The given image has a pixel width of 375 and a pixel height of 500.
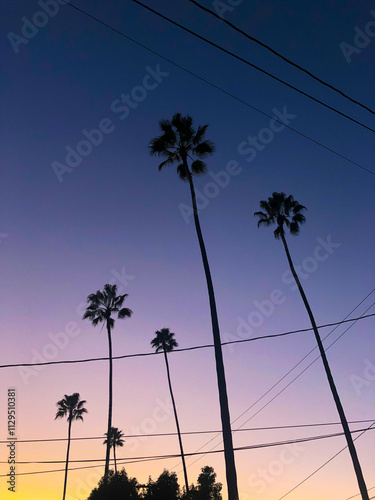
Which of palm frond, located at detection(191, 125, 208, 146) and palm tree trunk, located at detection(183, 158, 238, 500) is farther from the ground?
palm frond, located at detection(191, 125, 208, 146)

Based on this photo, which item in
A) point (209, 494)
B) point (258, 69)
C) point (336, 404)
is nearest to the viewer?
point (258, 69)

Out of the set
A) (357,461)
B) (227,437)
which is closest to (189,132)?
(227,437)

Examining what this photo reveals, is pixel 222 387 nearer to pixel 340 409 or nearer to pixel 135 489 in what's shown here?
pixel 340 409

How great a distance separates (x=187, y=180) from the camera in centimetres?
2214

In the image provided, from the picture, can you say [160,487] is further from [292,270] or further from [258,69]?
[258,69]

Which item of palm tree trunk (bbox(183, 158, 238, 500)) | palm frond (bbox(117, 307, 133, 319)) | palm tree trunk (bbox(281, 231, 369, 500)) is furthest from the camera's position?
palm frond (bbox(117, 307, 133, 319))

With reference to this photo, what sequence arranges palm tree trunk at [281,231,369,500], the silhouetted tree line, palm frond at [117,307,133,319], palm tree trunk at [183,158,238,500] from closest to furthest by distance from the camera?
palm tree trunk at [183,158,238,500] < palm tree trunk at [281,231,369,500] < the silhouetted tree line < palm frond at [117,307,133,319]

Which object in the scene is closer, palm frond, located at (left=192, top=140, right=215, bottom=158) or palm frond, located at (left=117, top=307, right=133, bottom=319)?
palm frond, located at (left=192, top=140, right=215, bottom=158)

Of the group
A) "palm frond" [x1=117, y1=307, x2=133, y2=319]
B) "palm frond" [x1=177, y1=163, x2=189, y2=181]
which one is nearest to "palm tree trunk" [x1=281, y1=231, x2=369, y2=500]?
"palm frond" [x1=177, y1=163, x2=189, y2=181]

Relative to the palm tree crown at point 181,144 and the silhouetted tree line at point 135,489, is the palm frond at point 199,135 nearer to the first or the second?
the palm tree crown at point 181,144

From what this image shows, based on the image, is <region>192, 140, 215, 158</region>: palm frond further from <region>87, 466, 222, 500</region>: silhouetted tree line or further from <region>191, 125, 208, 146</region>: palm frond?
<region>87, 466, 222, 500</region>: silhouetted tree line

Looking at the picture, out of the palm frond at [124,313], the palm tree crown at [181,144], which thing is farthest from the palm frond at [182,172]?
the palm frond at [124,313]

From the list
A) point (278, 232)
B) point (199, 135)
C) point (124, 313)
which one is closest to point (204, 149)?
point (199, 135)

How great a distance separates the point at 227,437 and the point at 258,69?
13.0 m
